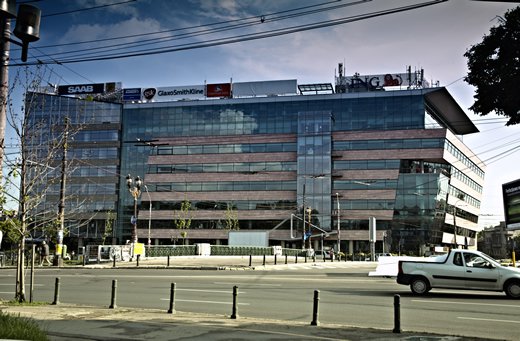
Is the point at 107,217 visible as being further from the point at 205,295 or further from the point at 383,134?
the point at 205,295

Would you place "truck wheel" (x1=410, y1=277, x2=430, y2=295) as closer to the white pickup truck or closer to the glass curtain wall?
the white pickup truck

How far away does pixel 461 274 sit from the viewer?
20000 mm

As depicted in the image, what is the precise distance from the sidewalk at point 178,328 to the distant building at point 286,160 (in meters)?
75.5

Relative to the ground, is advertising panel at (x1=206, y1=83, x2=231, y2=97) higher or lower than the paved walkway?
higher

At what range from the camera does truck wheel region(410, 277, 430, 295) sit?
67.1ft

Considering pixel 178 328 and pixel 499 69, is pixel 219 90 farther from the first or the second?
pixel 499 69

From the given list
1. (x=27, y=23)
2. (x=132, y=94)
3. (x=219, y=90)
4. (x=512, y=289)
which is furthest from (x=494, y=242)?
(x=27, y=23)

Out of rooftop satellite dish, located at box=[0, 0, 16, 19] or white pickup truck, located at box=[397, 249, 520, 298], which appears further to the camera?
white pickup truck, located at box=[397, 249, 520, 298]

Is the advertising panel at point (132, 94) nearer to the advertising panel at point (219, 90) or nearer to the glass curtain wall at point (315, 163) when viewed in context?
the advertising panel at point (219, 90)

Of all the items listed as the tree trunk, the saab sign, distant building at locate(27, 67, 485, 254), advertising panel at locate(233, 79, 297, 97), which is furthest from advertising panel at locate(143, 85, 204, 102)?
the tree trunk

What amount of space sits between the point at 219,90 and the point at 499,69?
93.0 metres

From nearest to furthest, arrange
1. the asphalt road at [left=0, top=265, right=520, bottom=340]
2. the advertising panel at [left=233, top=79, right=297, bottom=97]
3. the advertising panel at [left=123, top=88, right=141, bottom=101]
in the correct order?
the asphalt road at [left=0, top=265, right=520, bottom=340] → the advertising panel at [left=233, top=79, right=297, bottom=97] → the advertising panel at [left=123, top=88, right=141, bottom=101]

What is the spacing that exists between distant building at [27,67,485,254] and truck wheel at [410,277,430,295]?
2654 inches

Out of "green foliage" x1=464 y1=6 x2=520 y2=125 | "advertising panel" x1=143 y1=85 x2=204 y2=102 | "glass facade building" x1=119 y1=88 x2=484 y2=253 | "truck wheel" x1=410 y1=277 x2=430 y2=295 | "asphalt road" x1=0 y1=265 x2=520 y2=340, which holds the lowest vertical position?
"asphalt road" x1=0 y1=265 x2=520 y2=340
